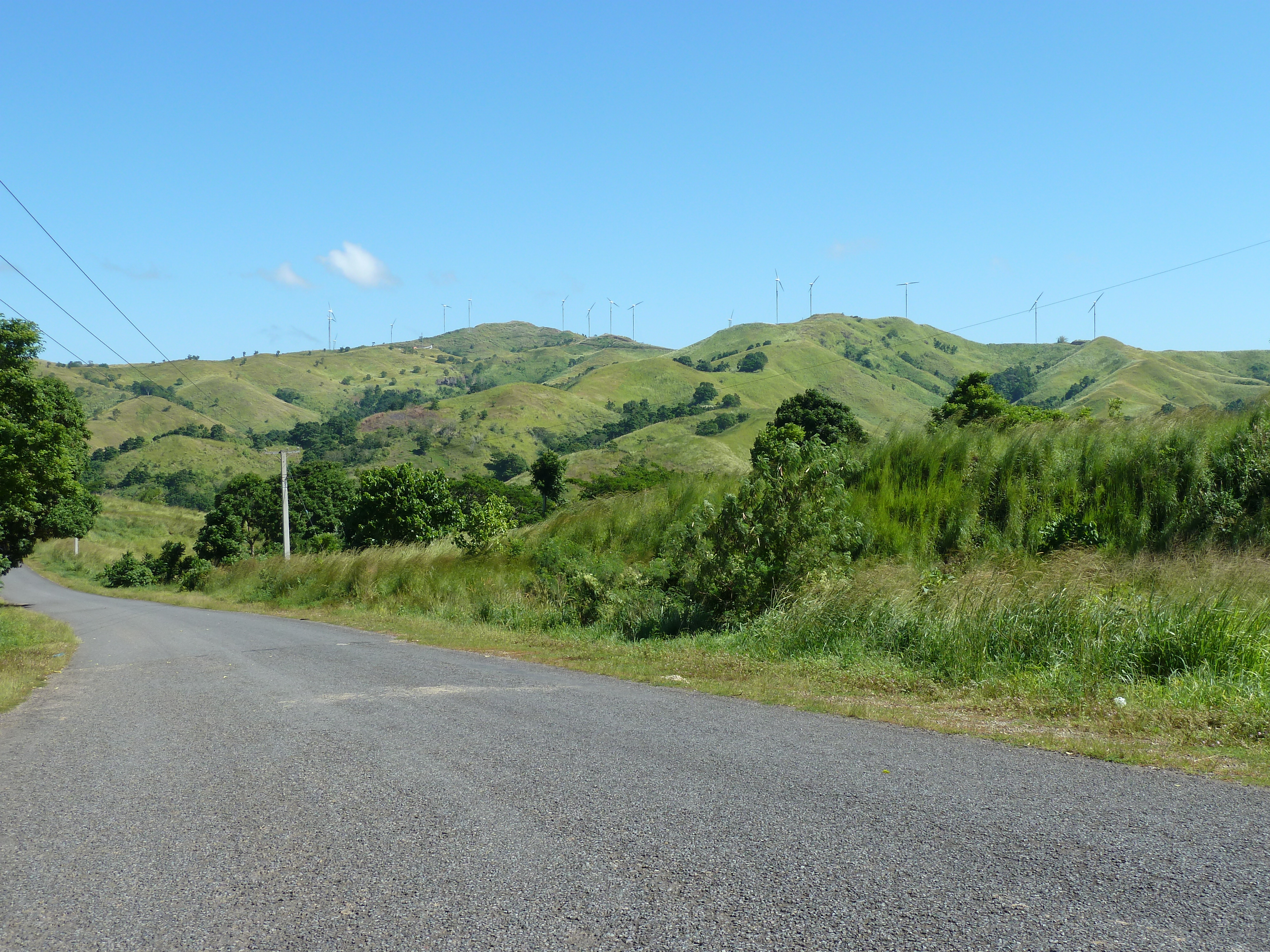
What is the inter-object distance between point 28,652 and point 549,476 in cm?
5295

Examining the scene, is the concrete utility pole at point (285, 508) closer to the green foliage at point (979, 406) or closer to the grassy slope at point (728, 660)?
the grassy slope at point (728, 660)

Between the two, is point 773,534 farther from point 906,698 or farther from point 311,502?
point 311,502

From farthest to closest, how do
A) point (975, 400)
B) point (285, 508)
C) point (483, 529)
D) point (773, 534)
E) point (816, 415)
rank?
point (816, 415) → point (975, 400) → point (285, 508) → point (483, 529) → point (773, 534)

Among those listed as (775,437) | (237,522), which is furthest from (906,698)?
(237,522)

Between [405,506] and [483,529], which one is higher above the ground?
[405,506]

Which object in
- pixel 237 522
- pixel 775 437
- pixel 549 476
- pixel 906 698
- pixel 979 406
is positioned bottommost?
pixel 906 698

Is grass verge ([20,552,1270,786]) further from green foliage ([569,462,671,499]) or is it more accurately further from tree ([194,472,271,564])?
tree ([194,472,271,564])

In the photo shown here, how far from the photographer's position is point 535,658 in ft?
45.3

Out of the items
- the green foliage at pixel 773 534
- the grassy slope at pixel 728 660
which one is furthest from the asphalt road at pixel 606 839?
the green foliage at pixel 773 534

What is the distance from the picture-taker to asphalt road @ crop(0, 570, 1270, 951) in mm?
3631

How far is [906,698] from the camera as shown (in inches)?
356

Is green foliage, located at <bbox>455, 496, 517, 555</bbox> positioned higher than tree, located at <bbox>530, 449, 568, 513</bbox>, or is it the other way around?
tree, located at <bbox>530, 449, 568, 513</bbox>

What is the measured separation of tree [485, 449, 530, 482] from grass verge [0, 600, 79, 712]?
124485mm

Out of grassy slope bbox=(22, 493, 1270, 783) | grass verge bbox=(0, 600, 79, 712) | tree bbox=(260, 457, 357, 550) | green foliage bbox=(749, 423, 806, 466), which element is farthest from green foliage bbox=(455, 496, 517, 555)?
tree bbox=(260, 457, 357, 550)
